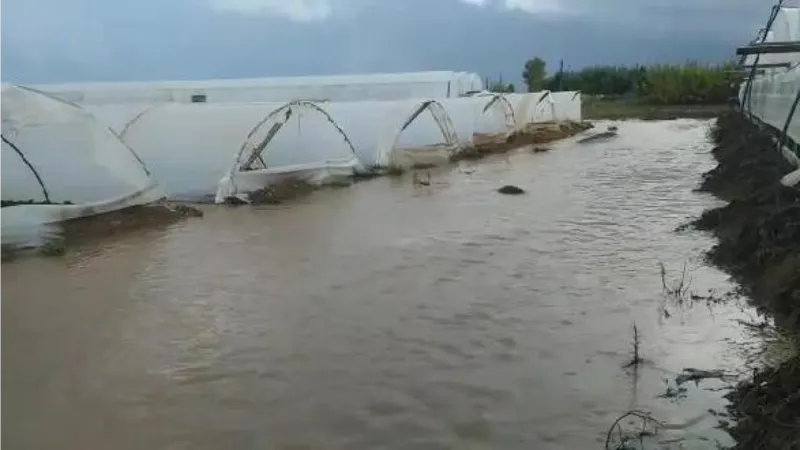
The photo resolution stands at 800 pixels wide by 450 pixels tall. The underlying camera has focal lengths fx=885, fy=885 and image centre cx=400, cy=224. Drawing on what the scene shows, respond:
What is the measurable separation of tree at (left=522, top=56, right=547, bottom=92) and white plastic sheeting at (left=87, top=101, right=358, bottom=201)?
3682 cm

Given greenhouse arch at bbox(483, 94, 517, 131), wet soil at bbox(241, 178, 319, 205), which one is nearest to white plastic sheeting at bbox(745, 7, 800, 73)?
greenhouse arch at bbox(483, 94, 517, 131)

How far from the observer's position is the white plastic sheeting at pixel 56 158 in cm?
1078

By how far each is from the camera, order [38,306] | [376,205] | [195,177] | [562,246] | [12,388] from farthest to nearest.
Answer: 1. [195,177]
2. [376,205]
3. [562,246]
4. [38,306]
5. [12,388]

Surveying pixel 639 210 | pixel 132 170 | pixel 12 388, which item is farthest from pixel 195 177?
pixel 12 388

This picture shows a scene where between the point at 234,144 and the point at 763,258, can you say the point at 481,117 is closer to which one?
the point at 234,144

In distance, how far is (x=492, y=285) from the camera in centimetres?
750

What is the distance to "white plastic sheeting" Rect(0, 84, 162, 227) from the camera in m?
10.8

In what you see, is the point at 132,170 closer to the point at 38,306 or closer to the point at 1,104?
the point at 1,104

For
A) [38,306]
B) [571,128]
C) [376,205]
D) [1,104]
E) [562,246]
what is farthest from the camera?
[571,128]

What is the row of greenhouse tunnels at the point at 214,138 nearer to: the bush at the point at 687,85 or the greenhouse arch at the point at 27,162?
the greenhouse arch at the point at 27,162

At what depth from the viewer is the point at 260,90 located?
2467cm

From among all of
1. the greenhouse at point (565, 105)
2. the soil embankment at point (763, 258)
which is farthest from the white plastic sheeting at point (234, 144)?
the greenhouse at point (565, 105)

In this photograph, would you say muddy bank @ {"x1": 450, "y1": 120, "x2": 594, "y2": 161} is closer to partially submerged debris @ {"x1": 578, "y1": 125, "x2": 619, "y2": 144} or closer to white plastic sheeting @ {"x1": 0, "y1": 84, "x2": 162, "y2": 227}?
partially submerged debris @ {"x1": 578, "y1": 125, "x2": 619, "y2": 144}

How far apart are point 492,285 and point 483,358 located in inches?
81.3
